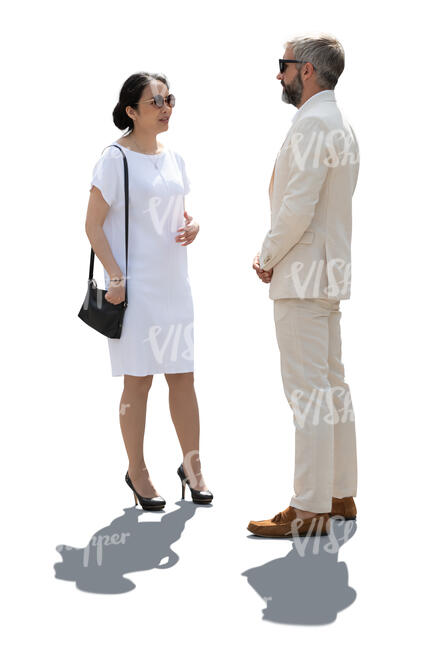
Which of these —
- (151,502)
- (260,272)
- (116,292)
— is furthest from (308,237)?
(151,502)

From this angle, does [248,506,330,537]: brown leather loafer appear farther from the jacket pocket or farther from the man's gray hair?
the man's gray hair

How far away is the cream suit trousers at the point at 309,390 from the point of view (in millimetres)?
5629

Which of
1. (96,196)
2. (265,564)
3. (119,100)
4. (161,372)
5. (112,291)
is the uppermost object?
(119,100)

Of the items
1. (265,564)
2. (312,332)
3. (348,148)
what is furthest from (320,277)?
(265,564)

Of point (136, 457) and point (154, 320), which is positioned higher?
Answer: point (154, 320)

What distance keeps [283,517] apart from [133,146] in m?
2.39

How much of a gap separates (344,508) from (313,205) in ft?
6.15

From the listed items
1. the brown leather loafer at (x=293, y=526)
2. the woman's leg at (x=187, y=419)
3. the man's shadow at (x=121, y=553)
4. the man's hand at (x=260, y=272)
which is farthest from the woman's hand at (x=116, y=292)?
the brown leather loafer at (x=293, y=526)

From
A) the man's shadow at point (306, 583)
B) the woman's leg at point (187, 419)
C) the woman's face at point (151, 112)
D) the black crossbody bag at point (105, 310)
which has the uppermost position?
the woman's face at point (151, 112)

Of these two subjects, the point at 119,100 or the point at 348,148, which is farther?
the point at 119,100

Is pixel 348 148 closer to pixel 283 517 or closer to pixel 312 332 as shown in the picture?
pixel 312 332

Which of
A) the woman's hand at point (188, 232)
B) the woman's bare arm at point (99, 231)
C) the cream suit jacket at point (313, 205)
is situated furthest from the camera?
the woman's hand at point (188, 232)

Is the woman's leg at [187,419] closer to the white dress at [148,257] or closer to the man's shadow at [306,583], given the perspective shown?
the white dress at [148,257]

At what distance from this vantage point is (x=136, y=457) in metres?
6.35
